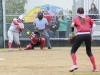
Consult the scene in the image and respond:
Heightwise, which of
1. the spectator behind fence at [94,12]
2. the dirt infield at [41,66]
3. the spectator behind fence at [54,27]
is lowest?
the dirt infield at [41,66]

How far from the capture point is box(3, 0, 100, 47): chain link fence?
2150cm

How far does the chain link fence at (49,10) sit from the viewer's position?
70.5 ft

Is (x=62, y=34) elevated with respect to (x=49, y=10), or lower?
lower

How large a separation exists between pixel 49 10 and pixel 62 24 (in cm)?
113

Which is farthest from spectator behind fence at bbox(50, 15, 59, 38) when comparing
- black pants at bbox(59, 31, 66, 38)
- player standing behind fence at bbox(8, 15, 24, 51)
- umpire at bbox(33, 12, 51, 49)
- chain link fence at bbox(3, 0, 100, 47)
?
player standing behind fence at bbox(8, 15, 24, 51)

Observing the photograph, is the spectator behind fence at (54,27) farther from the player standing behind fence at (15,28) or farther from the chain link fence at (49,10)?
the player standing behind fence at (15,28)

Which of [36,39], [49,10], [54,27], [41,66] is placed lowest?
[41,66]

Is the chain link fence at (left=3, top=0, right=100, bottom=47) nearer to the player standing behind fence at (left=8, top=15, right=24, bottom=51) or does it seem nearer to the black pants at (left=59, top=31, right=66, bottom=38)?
the black pants at (left=59, top=31, right=66, bottom=38)

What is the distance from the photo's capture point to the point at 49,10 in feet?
72.1

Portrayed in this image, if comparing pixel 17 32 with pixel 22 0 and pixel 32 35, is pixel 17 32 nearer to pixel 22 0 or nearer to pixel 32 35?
pixel 32 35

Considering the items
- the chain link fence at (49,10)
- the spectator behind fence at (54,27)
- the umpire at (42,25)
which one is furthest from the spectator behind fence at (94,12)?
the umpire at (42,25)

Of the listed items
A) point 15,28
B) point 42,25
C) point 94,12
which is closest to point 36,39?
point 42,25

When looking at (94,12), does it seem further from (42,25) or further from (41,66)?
(41,66)

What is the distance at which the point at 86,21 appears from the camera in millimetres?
11047
